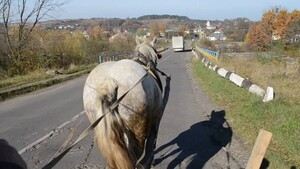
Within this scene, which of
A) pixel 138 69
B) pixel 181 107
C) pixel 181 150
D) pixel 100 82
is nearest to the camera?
pixel 100 82

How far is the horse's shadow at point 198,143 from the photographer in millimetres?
6094

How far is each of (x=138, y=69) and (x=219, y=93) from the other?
9073 mm

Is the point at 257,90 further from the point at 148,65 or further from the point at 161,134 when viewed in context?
the point at 148,65

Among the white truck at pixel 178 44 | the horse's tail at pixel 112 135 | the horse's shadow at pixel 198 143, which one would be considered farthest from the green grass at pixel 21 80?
the white truck at pixel 178 44

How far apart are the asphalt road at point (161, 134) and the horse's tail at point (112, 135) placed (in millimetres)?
789

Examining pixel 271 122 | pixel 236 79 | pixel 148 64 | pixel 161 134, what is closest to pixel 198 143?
pixel 161 134

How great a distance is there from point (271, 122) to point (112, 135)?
5.04 m

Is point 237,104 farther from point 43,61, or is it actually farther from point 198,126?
point 43,61

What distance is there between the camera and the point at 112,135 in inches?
142

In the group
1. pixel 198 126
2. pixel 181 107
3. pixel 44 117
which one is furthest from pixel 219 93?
pixel 44 117

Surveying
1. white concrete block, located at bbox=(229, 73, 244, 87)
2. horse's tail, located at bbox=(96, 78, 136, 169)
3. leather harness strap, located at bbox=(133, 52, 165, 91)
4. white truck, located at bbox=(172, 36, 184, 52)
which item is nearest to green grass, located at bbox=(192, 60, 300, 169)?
white concrete block, located at bbox=(229, 73, 244, 87)

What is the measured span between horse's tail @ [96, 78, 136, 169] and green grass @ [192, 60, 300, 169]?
9.40 ft

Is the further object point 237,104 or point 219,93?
point 219,93

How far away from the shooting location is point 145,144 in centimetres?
436
